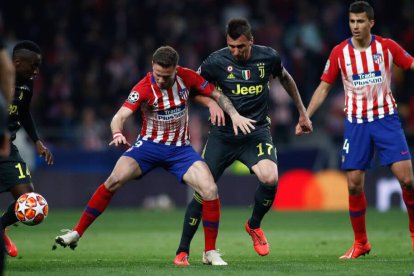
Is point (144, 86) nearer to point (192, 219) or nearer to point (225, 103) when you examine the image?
point (225, 103)

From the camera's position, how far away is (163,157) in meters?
9.62

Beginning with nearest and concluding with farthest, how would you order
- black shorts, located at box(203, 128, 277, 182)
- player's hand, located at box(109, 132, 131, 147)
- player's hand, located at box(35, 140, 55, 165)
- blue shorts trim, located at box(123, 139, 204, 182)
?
player's hand, located at box(109, 132, 131, 147) < blue shorts trim, located at box(123, 139, 204, 182) < black shorts, located at box(203, 128, 277, 182) < player's hand, located at box(35, 140, 55, 165)

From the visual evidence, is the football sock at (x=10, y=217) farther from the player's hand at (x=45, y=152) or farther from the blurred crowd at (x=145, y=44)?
the blurred crowd at (x=145, y=44)

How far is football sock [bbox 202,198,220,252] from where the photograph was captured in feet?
30.9

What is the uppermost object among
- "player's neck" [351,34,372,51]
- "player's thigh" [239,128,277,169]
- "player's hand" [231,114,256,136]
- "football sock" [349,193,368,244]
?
"player's neck" [351,34,372,51]

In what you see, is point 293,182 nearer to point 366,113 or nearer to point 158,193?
point 158,193

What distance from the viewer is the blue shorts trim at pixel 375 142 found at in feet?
32.7

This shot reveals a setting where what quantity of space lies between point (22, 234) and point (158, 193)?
241 inches

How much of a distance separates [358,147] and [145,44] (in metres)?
12.3

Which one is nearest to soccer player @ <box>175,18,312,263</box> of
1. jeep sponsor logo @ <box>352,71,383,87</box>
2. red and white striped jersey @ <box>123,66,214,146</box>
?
red and white striped jersey @ <box>123,66,214,146</box>

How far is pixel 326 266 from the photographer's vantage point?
891 cm

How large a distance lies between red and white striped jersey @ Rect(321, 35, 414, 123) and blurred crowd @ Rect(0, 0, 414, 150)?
9.53m

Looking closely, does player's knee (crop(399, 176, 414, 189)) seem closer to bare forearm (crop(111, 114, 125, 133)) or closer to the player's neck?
the player's neck

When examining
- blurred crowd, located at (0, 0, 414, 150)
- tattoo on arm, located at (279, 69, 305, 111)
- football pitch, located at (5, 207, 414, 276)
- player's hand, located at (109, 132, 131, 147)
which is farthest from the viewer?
blurred crowd, located at (0, 0, 414, 150)
